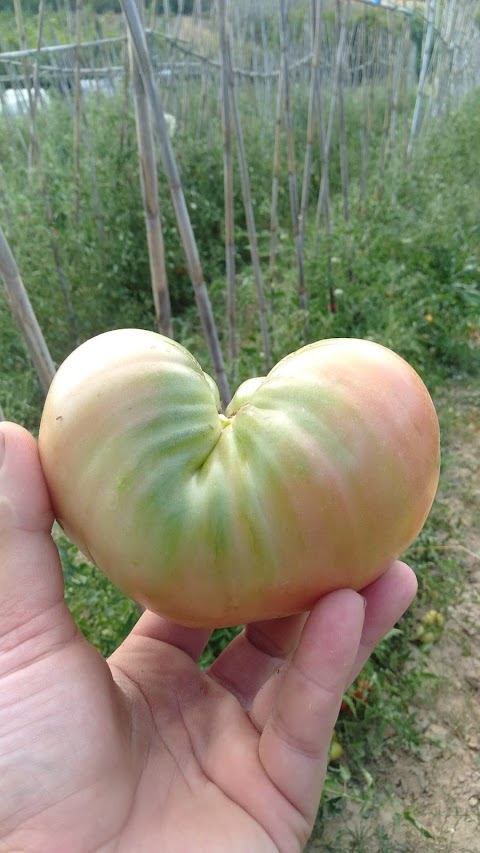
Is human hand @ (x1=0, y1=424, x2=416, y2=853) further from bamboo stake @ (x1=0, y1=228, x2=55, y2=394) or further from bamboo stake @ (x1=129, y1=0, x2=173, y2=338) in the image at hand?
bamboo stake @ (x1=129, y1=0, x2=173, y2=338)

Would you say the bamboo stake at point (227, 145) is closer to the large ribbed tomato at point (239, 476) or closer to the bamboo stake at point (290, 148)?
the bamboo stake at point (290, 148)

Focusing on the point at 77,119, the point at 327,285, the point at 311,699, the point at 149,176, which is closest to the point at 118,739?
the point at 311,699

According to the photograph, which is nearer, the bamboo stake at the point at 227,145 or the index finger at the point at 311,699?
the index finger at the point at 311,699

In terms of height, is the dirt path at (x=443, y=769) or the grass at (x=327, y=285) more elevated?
the grass at (x=327, y=285)

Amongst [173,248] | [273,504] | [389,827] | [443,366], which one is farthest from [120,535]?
[173,248]

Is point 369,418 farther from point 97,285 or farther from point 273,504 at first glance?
point 97,285

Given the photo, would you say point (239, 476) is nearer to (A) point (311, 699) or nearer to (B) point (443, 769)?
(A) point (311, 699)

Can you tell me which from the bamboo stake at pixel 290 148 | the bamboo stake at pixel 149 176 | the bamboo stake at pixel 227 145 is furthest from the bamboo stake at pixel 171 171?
the bamboo stake at pixel 290 148
